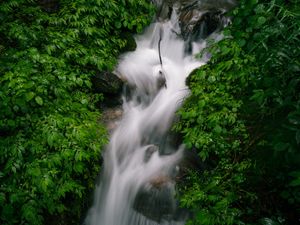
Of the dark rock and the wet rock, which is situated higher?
the dark rock

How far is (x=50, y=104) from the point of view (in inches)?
159

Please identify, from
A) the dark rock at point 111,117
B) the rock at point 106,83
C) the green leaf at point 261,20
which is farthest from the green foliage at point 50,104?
the green leaf at point 261,20

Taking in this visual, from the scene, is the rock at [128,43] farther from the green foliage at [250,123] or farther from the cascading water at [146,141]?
the green foliage at [250,123]

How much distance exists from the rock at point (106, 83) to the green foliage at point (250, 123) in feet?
4.05

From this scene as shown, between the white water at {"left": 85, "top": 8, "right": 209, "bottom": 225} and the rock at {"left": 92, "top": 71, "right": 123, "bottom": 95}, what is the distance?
316mm

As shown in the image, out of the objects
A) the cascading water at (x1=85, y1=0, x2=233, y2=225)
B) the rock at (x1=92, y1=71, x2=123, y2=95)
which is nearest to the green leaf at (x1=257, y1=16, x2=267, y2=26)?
the cascading water at (x1=85, y1=0, x2=233, y2=225)

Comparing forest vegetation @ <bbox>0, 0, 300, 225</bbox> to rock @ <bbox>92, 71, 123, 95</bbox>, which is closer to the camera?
forest vegetation @ <bbox>0, 0, 300, 225</bbox>

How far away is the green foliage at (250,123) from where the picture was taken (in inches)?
93.7

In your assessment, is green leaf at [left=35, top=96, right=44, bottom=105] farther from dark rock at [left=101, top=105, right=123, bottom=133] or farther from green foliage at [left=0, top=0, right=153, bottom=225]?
dark rock at [left=101, top=105, right=123, bottom=133]

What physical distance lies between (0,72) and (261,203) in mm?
3376

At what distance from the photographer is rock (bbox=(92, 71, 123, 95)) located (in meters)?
5.11

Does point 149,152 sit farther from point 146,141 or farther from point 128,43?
point 128,43

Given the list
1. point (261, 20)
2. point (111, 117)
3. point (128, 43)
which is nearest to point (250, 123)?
point (261, 20)

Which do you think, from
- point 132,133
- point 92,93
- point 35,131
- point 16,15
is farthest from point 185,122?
point 16,15
